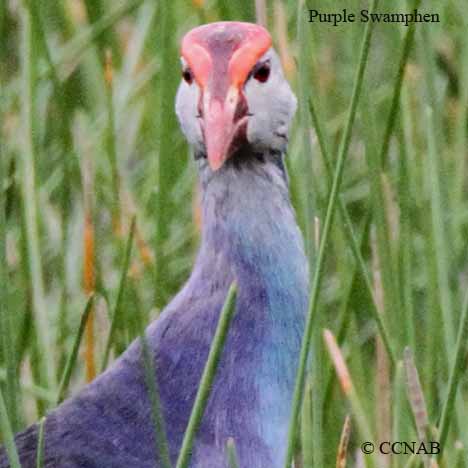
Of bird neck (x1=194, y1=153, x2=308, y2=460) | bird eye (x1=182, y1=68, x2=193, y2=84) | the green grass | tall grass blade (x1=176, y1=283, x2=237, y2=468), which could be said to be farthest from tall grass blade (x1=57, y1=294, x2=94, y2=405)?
tall grass blade (x1=176, y1=283, x2=237, y2=468)

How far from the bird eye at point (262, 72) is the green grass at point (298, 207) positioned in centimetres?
7

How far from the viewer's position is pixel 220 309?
2.29 m

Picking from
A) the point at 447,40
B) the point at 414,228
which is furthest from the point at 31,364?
the point at 447,40

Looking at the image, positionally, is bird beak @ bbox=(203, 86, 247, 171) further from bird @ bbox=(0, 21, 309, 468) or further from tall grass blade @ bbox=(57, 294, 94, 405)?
tall grass blade @ bbox=(57, 294, 94, 405)

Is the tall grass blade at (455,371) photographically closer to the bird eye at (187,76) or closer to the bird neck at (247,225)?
the bird neck at (247,225)

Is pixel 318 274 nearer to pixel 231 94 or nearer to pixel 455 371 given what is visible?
pixel 455 371

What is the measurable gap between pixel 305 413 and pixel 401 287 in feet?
1.61

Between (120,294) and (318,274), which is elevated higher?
(318,274)

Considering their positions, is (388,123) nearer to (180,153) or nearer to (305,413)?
(305,413)

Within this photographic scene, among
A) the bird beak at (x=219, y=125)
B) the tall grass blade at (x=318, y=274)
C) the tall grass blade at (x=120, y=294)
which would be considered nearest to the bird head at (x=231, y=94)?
the bird beak at (x=219, y=125)

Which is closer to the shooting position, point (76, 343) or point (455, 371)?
point (455, 371)

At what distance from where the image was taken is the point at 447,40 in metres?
3.76

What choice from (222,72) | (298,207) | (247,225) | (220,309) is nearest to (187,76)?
(222,72)

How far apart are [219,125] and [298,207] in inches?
25.3
